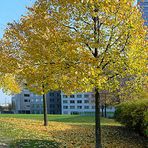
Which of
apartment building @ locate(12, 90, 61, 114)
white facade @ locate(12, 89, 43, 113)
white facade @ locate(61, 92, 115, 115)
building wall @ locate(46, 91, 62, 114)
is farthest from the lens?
white facade @ locate(12, 89, 43, 113)

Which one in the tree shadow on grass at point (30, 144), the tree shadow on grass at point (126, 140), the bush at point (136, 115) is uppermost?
the bush at point (136, 115)

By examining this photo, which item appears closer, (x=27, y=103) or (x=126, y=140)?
(x=126, y=140)

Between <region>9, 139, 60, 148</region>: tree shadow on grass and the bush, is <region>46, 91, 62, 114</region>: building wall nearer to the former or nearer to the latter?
the bush

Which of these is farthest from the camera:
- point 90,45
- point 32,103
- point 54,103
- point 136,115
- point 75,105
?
point 32,103

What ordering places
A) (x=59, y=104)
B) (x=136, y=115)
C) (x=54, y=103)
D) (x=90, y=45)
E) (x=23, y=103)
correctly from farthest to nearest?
1. (x=23, y=103)
2. (x=59, y=104)
3. (x=54, y=103)
4. (x=136, y=115)
5. (x=90, y=45)

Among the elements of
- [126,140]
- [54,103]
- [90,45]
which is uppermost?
[90,45]

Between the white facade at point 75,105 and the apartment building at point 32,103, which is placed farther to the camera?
the apartment building at point 32,103

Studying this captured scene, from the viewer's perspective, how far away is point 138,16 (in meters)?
11.3

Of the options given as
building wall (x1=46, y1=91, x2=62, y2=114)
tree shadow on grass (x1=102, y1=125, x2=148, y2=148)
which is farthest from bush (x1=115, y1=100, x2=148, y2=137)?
building wall (x1=46, y1=91, x2=62, y2=114)

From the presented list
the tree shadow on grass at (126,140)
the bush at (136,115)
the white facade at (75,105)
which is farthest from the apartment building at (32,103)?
the bush at (136,115)

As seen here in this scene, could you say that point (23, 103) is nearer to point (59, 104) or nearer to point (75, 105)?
point (59, 104)

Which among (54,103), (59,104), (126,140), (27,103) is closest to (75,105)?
(59,104)

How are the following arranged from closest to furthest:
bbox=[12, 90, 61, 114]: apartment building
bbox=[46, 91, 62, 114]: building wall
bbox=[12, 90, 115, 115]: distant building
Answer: bbox=[46, 91, 62, 114]: building wall < bbox=[12, 90, 115, 115]: distant building < bbox=[12, 90, 61, 114]: apartment building

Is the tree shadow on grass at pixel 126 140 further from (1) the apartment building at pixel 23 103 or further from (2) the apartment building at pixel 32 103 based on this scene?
(1) the apartment building at pixel 23 103
